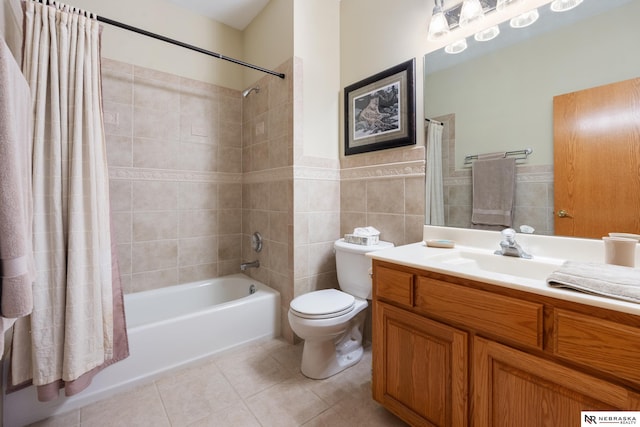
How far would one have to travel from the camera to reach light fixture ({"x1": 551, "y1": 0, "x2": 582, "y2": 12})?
3.69ft

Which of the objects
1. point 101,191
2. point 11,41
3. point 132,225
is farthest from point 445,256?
point 11,41

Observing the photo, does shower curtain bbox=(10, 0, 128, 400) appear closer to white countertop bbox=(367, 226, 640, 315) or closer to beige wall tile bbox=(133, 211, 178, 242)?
beige wall tile bbox=(133, 211, 178, 242)

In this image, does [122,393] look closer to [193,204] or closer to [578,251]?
[193,204]

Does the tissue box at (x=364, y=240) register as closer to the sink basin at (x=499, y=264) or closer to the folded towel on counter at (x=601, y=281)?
the sink basin at (x=499, y=264)

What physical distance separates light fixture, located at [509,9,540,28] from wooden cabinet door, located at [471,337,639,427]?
4.55ft

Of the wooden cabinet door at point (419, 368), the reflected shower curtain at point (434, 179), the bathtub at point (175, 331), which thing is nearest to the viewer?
the wooden cabinet door at point (419, 368)

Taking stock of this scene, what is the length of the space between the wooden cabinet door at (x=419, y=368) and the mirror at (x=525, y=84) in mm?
675

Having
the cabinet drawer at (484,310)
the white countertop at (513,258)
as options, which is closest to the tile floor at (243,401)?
the cabinet drawer at (484,310)

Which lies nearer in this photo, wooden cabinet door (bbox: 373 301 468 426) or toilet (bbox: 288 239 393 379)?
wooden cabinet door (bbox: 373 301 468 426)

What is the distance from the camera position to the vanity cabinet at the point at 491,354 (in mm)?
689

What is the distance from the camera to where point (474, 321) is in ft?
3.04

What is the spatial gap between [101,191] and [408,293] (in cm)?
154

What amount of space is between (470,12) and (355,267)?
1.53 meters

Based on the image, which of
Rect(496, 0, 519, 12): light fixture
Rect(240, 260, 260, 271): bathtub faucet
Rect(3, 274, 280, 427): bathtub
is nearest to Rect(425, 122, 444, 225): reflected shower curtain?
Rect(496, 0, 519, 12): light fixture
